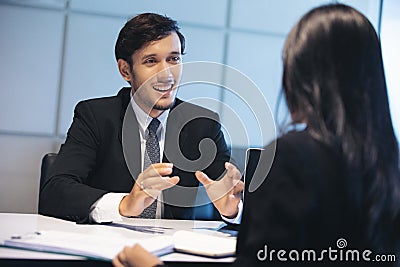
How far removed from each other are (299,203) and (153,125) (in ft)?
2.85

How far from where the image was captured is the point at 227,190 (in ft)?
4.53

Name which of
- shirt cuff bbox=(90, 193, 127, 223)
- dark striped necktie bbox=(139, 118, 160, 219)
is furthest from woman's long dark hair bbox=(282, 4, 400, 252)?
dark striped necktie bbox=(139, 118, 160, 219)

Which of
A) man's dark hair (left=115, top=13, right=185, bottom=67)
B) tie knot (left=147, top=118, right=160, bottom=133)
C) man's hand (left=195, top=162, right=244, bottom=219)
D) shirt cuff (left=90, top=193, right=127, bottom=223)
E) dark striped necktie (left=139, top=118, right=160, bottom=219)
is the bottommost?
shirt cuff (left=90, top=193, right=127, bottom=223)

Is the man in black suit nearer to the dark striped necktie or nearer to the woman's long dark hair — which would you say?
the dark striped necktie

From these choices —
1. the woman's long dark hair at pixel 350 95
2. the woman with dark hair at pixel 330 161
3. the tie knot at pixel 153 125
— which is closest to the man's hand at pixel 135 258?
the woman with dark hair at pixel 330 161

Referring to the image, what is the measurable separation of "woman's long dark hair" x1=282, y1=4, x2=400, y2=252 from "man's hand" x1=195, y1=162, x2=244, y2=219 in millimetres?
501

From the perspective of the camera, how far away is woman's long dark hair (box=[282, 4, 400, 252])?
859mm

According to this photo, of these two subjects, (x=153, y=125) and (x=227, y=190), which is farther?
(x=153, y=125)

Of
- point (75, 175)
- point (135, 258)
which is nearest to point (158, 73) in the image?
point (75, 175)

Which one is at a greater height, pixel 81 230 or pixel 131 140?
pixel 131 140

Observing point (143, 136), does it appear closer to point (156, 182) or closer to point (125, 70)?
point (125, 70)

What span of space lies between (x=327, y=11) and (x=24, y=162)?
57.9 inches

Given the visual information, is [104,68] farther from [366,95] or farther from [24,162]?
[366,95]

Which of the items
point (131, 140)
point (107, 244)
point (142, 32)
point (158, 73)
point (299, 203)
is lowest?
point (107, 244)
